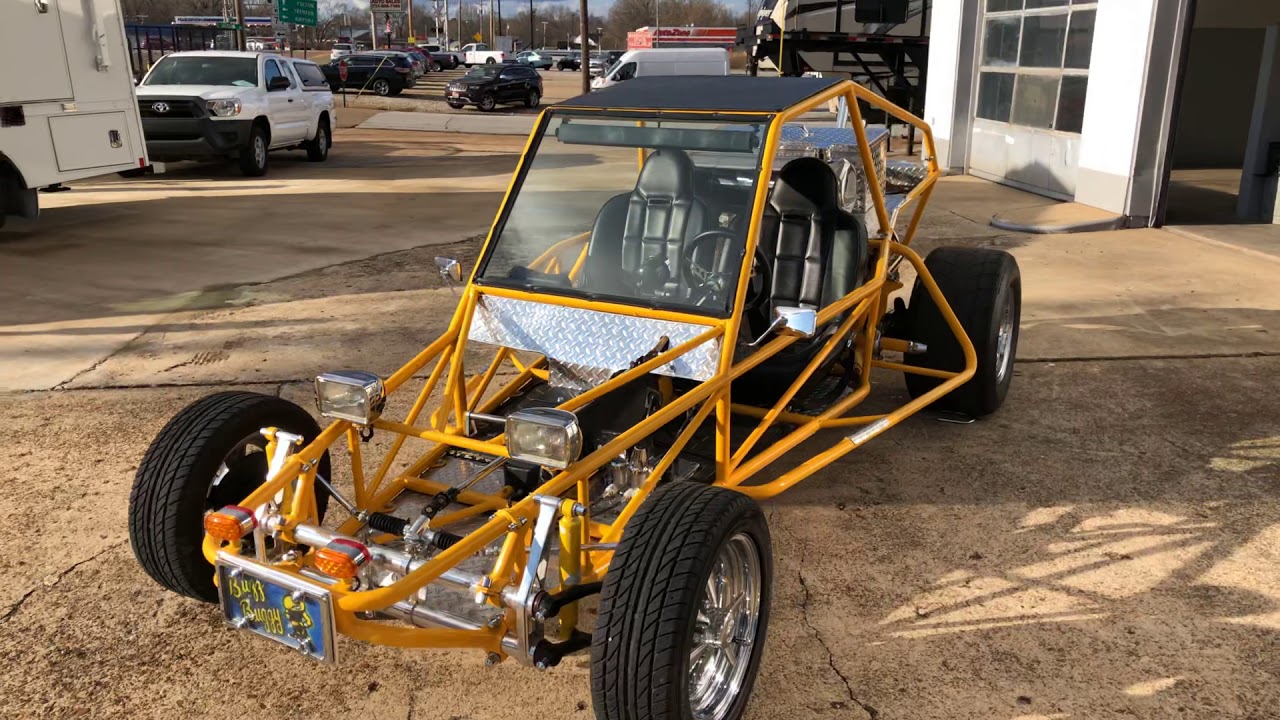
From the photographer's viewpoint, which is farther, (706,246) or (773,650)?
(706,246)

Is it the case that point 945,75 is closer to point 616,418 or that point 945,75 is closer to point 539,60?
point 616,418

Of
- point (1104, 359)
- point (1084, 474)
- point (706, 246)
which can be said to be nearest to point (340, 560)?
point (706, 246)

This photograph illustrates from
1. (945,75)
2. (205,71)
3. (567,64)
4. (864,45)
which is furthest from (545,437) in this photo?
(567,64)

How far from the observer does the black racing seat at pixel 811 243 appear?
4648 millimetres

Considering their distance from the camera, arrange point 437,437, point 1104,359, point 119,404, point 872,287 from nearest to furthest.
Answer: point 437,437 → point 872,287 → point 119,404 → point 1104,359

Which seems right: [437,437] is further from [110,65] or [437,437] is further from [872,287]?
[110,65]

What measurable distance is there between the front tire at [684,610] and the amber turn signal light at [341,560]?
25.5 inches

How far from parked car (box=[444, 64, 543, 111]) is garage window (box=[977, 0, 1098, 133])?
19.9m

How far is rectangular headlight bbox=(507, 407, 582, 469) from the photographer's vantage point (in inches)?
116

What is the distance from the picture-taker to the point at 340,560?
8.66 ft

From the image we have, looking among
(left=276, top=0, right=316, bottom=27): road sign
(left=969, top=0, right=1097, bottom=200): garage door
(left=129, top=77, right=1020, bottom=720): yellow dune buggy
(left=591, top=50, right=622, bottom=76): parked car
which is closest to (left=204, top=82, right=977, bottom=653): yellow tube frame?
(left=129, top=77, right=1020, bottom=720): yellow dune buggy

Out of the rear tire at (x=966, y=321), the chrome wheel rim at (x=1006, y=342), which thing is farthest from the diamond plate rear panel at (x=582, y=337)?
the chrome wheel rim at (x=1006, y=342)

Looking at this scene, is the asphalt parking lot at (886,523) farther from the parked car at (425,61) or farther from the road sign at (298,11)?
the parked car at (425,61)

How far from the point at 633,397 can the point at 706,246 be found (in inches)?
26.6
